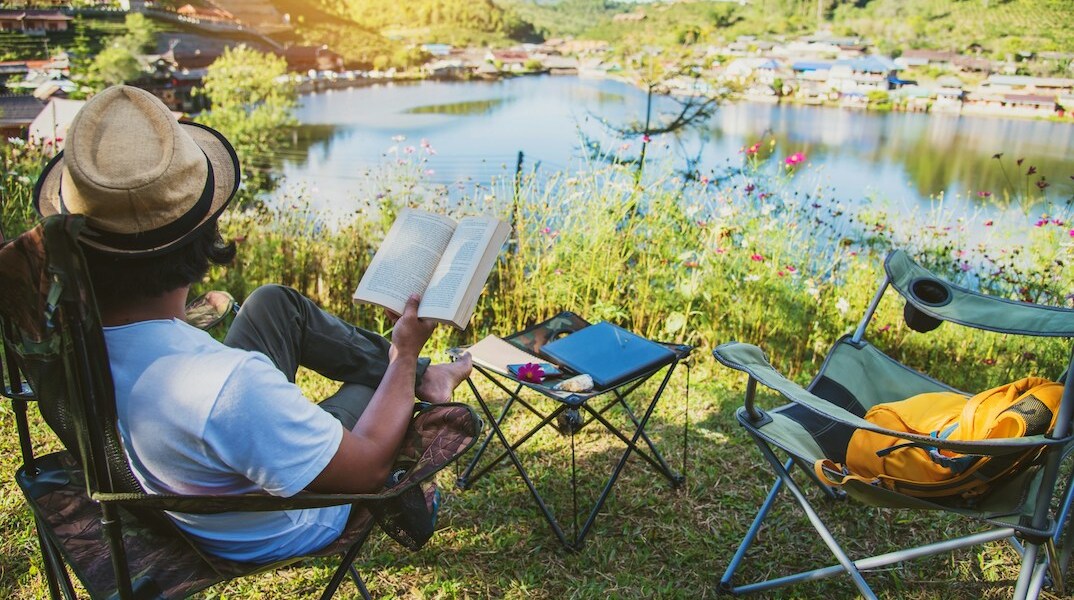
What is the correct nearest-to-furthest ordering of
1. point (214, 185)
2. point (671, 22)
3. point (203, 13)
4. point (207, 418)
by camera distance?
point (207, 418), point (214, 185), point (203, 13), point (671, 22)

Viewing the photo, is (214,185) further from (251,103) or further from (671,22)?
(251,103)

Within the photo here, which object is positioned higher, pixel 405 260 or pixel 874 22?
pixel 874 22

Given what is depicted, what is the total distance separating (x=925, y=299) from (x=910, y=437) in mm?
770

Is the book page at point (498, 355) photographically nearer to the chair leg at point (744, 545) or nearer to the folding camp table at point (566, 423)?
the folding camp table at point (566, 423)

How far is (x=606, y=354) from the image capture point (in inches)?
81.0

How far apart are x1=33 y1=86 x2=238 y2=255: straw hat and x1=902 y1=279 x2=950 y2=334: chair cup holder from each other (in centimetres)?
187

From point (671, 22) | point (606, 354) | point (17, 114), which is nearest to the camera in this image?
point (606, 354)

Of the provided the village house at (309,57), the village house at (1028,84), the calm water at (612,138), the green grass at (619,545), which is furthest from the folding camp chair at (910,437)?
the village house at (309,57)

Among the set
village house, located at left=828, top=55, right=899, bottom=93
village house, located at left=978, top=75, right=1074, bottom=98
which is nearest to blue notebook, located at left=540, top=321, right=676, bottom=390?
village house, located at left=978, top=75, right=1074, bottom=98

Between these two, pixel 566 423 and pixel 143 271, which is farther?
pixel 566 423

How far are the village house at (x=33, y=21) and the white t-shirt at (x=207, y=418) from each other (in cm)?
624

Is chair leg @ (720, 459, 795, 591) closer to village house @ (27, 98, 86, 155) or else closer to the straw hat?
the straw hat

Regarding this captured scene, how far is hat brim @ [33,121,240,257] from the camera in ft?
3.20

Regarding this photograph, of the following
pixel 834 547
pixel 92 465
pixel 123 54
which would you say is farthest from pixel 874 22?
pixel 92 465
